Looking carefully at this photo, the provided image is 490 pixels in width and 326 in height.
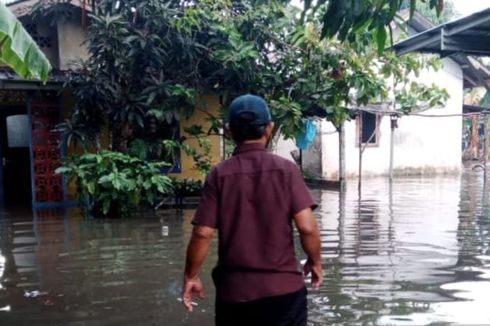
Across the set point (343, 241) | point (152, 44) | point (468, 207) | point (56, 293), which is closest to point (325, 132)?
point (468, 207)

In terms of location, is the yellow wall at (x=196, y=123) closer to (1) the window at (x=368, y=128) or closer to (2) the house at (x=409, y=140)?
(2) the house at (x=409, y=140)

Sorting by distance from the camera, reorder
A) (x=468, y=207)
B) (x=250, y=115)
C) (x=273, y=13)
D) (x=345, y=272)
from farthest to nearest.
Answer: (x=468, y=207), (x=273, y=13), (x=345, y=272), (x=250, y=115)

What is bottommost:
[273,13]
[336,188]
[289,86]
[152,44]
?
[336,188]

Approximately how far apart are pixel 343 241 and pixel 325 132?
11.4 m

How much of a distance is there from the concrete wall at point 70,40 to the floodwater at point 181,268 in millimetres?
3468

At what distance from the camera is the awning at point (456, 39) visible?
16.9 feet

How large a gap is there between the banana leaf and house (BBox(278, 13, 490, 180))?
15.4 metres

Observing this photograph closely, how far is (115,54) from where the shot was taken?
9.69 m

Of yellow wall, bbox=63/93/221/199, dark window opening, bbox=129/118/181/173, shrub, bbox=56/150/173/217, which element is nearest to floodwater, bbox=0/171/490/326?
shrub, bbox=56/150/173/217

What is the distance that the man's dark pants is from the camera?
8.07 feet

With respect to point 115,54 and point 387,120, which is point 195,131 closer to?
point 115,54

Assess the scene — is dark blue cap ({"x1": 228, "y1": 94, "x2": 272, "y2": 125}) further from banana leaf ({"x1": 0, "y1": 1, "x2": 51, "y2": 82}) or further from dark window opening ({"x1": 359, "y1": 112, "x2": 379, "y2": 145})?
dark window opening ({"x1": 359, "y1": 112, "x2": 379, "y2": 145})

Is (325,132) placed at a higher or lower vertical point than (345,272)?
higher

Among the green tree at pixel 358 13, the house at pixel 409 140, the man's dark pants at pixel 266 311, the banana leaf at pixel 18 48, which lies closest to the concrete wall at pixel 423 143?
the house at pixel 409 140
